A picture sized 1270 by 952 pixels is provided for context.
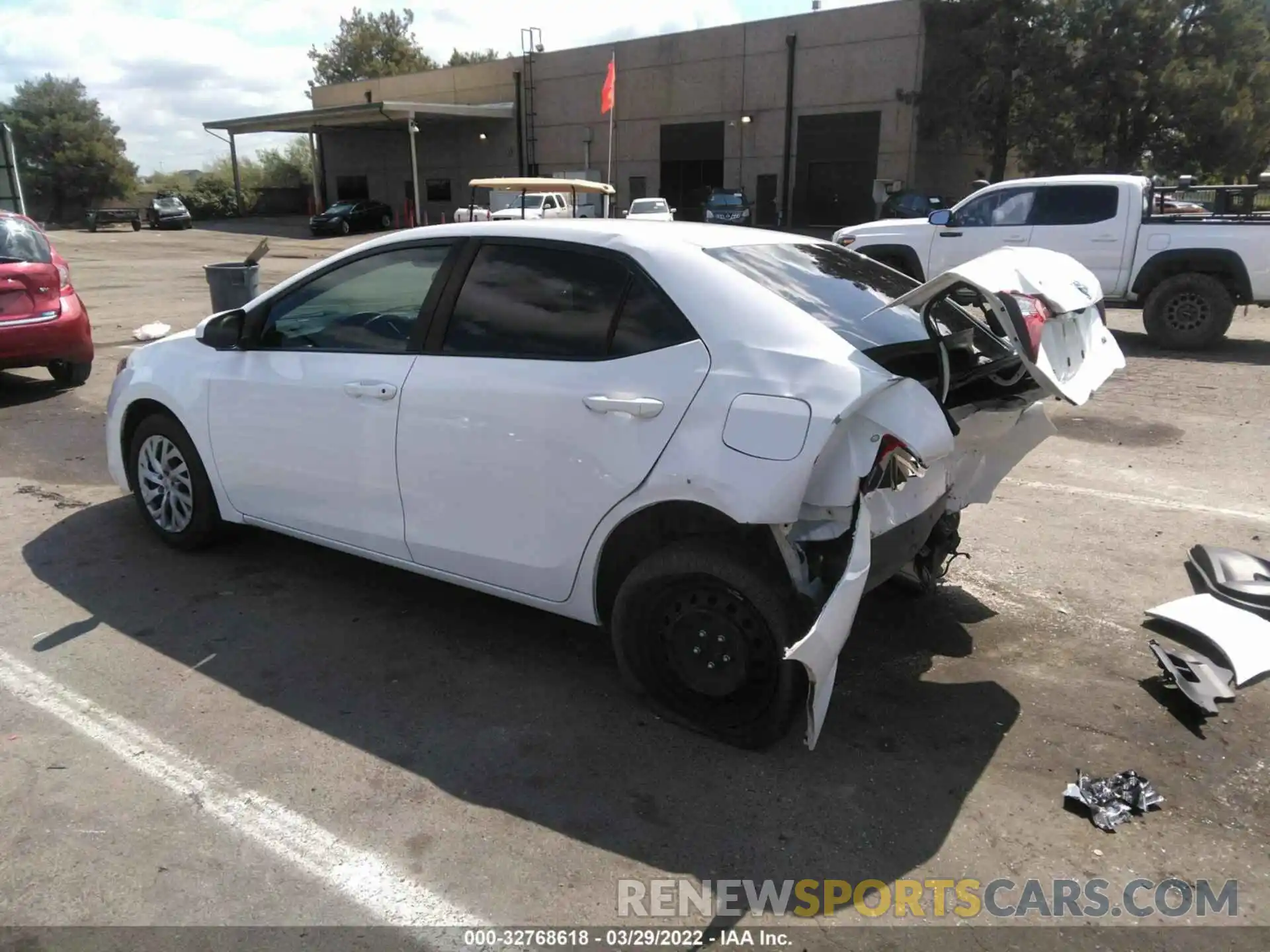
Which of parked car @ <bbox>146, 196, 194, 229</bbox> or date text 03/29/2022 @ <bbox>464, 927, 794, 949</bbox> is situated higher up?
parked car @ <bbox>146, 196, 194, 229</bbox>

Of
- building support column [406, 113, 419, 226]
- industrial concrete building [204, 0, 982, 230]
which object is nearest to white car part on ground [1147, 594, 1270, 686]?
industrial concrete building [204, 0, 982, 230]

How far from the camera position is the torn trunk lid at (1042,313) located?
118 inches

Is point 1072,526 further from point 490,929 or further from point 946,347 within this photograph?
point 490,929

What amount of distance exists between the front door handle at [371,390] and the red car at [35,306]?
596 centimetres

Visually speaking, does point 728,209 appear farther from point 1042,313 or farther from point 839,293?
point 1042,313

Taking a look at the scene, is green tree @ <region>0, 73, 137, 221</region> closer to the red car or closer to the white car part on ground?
the red car

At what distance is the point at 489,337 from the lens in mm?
3633

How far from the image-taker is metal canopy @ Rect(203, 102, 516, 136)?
1505 inches

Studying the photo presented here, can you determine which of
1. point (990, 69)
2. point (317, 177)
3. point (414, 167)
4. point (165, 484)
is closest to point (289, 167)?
point (317, 177)

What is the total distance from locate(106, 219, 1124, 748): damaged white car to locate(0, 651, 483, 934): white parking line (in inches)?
43.8

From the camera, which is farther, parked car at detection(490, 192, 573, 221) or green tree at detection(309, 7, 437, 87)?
green tree at detection(309, 7, 437, 87)

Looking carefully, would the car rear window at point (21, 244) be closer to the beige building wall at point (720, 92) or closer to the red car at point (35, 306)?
the red car at point (35, 306)

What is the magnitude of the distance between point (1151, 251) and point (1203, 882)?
408 inches

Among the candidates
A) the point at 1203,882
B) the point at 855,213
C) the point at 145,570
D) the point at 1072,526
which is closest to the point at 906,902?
the point at 1203,882
